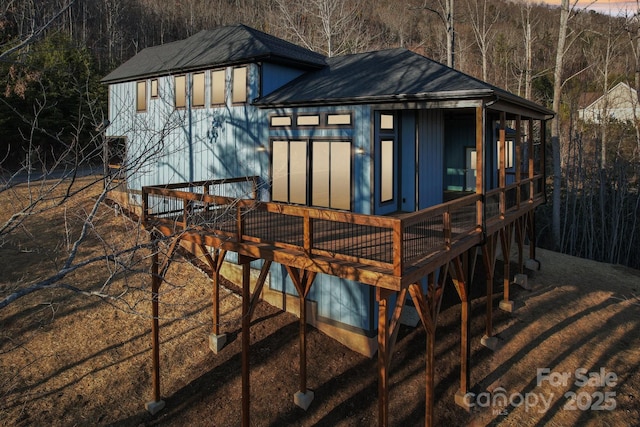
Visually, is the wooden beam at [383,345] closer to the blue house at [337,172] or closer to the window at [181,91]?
the blue house at [337,172]

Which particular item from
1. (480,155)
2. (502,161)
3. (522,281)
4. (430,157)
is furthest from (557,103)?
(480,155)

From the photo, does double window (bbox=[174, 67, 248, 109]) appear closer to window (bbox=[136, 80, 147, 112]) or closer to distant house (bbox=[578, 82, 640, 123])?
window (bbox=[136, 80, 147, 112])

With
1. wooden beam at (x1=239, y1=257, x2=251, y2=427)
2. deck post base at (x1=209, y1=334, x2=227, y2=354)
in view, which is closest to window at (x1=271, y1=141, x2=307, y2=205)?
wooden beam at (x1=239, y1=257, x2=251, y2=427)

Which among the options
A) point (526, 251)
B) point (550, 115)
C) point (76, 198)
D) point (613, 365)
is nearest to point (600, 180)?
point (526, 251)

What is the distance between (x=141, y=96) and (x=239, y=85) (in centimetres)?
555

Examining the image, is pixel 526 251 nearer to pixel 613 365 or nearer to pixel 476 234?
pixel 613 365

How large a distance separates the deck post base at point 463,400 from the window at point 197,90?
998 centimetres

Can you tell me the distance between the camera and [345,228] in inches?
356

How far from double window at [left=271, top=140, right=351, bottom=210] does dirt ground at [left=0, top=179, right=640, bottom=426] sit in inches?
122

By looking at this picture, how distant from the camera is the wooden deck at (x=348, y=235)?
21.0 feet

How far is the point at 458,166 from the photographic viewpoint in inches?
567

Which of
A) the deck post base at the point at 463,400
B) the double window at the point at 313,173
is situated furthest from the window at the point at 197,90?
the deck post base at the point at 463,400

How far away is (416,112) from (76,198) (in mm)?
14352

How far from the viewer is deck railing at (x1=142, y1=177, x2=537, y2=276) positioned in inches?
256
